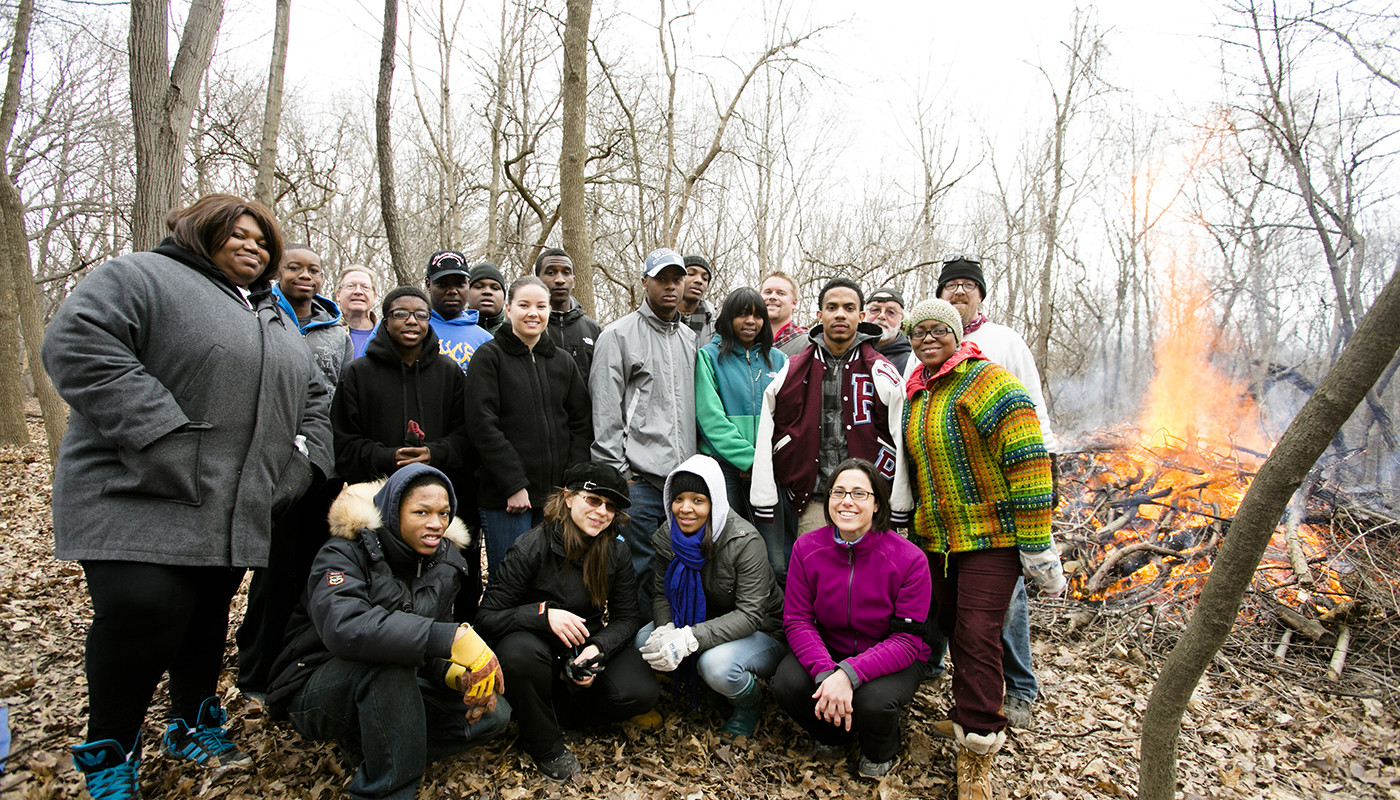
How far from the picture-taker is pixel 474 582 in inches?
161

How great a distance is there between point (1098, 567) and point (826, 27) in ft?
33.7

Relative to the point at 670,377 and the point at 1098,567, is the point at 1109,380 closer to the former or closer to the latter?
the point at 1098,567

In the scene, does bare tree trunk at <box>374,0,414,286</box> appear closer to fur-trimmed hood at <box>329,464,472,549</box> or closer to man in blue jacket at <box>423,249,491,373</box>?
man in blue jacket at <box>423,249,491,373</box>

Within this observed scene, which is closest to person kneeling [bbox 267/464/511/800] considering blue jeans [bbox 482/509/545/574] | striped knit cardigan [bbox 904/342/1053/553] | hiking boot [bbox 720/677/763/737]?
blue jeans [bbox 482/509/545/574]

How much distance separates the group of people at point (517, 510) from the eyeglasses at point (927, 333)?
22mm

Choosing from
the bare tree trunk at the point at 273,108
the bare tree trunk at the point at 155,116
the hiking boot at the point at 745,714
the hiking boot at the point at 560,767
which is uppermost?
the bare tree trunk at the point at 273,108

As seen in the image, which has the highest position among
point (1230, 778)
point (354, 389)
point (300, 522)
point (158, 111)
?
point (158, 111)

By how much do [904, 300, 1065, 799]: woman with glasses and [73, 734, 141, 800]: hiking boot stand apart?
362cm

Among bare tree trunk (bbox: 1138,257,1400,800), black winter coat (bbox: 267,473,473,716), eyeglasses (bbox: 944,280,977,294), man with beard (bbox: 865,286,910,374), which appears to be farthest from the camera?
man with beard (bbox: 865,286,910,374)

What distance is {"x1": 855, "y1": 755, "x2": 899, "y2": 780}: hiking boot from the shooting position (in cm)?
337

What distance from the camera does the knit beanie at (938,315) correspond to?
132 inches

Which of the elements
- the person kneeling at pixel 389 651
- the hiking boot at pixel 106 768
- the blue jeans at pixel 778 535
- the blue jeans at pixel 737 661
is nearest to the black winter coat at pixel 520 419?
the person kneeling at pixel 389 651

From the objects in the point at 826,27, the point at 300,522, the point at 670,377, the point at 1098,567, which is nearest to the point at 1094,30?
the point at 826,27

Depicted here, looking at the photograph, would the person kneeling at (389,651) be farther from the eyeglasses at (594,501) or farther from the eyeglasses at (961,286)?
the eyeglasses at (961,286)
